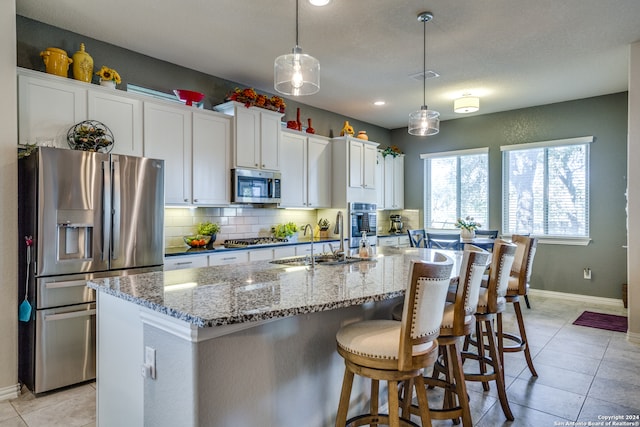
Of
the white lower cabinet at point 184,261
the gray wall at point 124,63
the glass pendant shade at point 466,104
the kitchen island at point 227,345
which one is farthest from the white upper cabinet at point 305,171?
the kitchen island at point 227,345

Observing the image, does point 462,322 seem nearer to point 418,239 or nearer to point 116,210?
point 116,210

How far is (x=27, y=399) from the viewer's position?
2.69 m

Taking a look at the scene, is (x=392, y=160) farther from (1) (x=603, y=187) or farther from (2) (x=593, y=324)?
(2) (x=593, y=324)

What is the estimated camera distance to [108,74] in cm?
338

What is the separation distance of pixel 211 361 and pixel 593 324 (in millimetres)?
4563

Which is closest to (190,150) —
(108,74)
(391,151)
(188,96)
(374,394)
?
(188,96)

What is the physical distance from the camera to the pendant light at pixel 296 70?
93.0 inches

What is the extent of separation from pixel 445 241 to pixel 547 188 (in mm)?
1997

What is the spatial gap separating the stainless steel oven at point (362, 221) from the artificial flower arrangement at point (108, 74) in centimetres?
333

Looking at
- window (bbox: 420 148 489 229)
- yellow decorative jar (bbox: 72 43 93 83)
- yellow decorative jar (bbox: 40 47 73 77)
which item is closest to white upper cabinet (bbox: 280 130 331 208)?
window (bbox: 420 148 489 229)

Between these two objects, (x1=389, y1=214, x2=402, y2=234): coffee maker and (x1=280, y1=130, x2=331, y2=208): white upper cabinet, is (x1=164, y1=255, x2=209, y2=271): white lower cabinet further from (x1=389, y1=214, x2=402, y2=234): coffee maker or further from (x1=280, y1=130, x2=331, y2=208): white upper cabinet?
(x1=389, y1=214, x2=402, y2=234): coffee maker

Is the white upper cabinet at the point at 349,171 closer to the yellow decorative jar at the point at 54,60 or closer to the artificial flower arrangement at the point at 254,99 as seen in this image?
the artificial flower arrangement at the point at 254,99

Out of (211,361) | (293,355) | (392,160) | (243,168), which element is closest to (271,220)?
(243,168)

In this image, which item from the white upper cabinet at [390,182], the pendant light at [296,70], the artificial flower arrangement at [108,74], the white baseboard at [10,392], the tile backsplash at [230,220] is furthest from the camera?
the white upper cabinet at [390,182]
